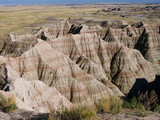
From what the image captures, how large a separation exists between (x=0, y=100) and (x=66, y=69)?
20737 mm

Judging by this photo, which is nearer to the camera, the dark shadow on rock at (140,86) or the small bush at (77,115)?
the small bush at (77,115)

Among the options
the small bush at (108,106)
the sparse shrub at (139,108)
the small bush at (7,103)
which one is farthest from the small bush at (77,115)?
the small bush at (7,103)

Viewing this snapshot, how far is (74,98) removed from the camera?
1177 inches

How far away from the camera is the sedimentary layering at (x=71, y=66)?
2178cm

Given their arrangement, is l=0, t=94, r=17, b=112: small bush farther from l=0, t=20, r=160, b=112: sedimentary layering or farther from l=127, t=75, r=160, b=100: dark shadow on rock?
l=127, t=75, r=160, b=100: dark shadow on rock

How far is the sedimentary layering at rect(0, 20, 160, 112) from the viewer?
21.8 meters

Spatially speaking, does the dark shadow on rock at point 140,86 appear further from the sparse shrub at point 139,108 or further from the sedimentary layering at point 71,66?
the sparse shrub at point 139,108

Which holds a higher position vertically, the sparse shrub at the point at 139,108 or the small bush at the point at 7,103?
the small bush at the point at 7,103

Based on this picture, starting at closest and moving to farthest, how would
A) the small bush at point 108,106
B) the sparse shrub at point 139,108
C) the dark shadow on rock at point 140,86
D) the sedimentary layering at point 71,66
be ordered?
1. the sparse shrub at point 139,108
2. the small bush at point 108,106
3. the sedimentary layering at point 71,66
4. the dark shadow on rock at point 140,86

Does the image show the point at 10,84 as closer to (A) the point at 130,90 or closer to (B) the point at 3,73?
(B) the point at 3,73

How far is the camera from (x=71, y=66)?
3494 cm

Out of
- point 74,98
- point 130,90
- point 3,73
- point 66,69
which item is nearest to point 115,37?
point 130,90

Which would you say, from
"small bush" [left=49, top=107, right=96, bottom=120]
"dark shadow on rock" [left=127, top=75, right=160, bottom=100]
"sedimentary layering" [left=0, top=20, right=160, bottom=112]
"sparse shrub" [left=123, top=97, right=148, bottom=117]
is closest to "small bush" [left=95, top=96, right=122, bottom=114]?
"sparse shrub" [left=123, top=97, right=148, bottom=117]

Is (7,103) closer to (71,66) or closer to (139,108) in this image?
(139,108)
